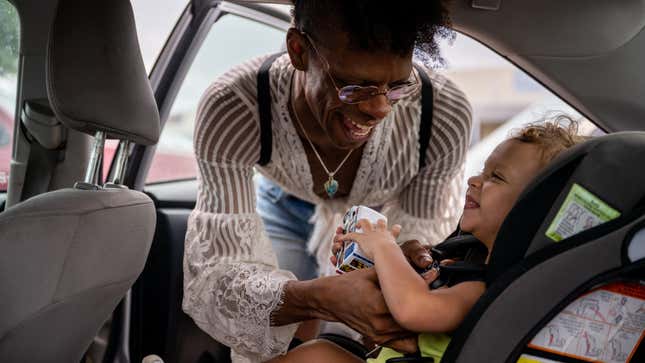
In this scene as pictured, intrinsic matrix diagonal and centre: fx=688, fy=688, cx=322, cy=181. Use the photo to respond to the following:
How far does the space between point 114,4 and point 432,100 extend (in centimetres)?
91

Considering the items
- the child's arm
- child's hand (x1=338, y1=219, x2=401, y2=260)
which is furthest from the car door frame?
the child's arm

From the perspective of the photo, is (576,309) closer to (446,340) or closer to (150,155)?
(446,340)

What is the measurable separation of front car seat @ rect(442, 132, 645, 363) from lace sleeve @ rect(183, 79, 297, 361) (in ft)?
2.12

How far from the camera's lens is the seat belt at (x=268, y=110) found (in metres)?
1.92

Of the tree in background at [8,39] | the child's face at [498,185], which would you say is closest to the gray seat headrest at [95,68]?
the tree in background at [8,39]

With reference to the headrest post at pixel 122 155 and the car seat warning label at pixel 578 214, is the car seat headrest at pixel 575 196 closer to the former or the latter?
the car seat warning label at pixel 578 214

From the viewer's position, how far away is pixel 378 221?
156cm

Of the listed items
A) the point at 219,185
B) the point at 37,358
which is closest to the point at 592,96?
the point at 219,185

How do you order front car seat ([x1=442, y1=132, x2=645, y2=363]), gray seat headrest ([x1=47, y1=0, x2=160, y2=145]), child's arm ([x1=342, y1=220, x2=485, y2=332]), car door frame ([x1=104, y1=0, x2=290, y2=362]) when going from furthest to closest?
car door frame ([x1=104, y1=0, x2=290, y2=362]) → gray seat headrest ([x1=47, y1=0, x2=160, y2=145]) → child's arm ([x1=342, y1=220, x2=485, y2=332]) → front car seat ([x1=442, y1=132, x2=645, y2=363])

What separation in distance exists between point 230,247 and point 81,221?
50 centimetres

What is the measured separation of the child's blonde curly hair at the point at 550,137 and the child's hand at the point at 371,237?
356mm

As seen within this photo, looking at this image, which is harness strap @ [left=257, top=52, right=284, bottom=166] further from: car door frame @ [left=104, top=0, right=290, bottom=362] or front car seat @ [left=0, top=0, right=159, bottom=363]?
car door frame @ [left=104, top=0, right=290, bottom=362]

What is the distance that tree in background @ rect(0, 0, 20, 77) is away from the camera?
1659 mm

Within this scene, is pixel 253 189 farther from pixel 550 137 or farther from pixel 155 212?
pixel 550 137
